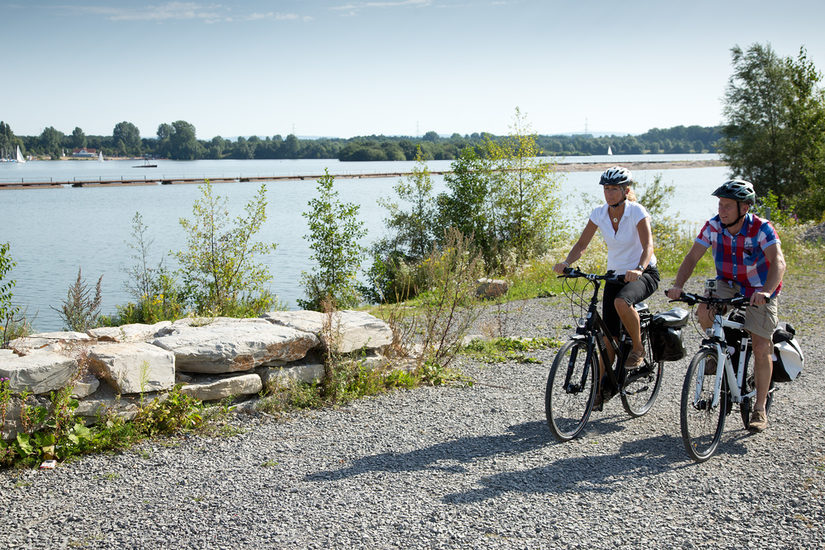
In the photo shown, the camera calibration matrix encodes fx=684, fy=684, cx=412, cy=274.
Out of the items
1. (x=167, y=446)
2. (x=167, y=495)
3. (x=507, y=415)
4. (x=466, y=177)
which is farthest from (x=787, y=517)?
(x=466, y=177)

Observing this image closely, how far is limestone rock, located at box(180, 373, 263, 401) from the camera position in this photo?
5523 mm

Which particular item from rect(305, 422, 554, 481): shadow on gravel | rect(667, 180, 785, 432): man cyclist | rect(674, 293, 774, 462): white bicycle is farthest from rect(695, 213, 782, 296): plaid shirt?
rect(305, 422, 554, 481): shadow on gravel

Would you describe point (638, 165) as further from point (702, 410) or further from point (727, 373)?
point (702, 410)

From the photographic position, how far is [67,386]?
483cm

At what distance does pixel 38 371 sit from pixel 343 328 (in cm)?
263

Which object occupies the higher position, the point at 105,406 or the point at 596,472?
the point at 105,406

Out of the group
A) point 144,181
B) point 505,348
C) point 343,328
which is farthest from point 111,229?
point 144,181

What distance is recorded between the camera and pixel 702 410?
4.96 meters

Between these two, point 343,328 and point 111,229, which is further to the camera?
point 111,229

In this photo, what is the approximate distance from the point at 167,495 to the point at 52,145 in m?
138

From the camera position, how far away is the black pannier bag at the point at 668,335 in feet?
18.4

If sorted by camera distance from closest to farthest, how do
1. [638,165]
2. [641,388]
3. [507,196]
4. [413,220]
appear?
[641,388]
[507,196]
[413,220]
[638,165]

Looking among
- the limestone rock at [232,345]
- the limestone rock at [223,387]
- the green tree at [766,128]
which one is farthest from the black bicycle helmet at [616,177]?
the green tree at [766,128]

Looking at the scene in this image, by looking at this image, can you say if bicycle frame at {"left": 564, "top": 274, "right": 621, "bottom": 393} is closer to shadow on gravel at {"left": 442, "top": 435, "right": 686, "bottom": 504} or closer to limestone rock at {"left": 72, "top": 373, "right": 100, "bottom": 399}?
shadow on gravel at {"left": 442, "top": 435, "right": 686, "bottom": 504}
